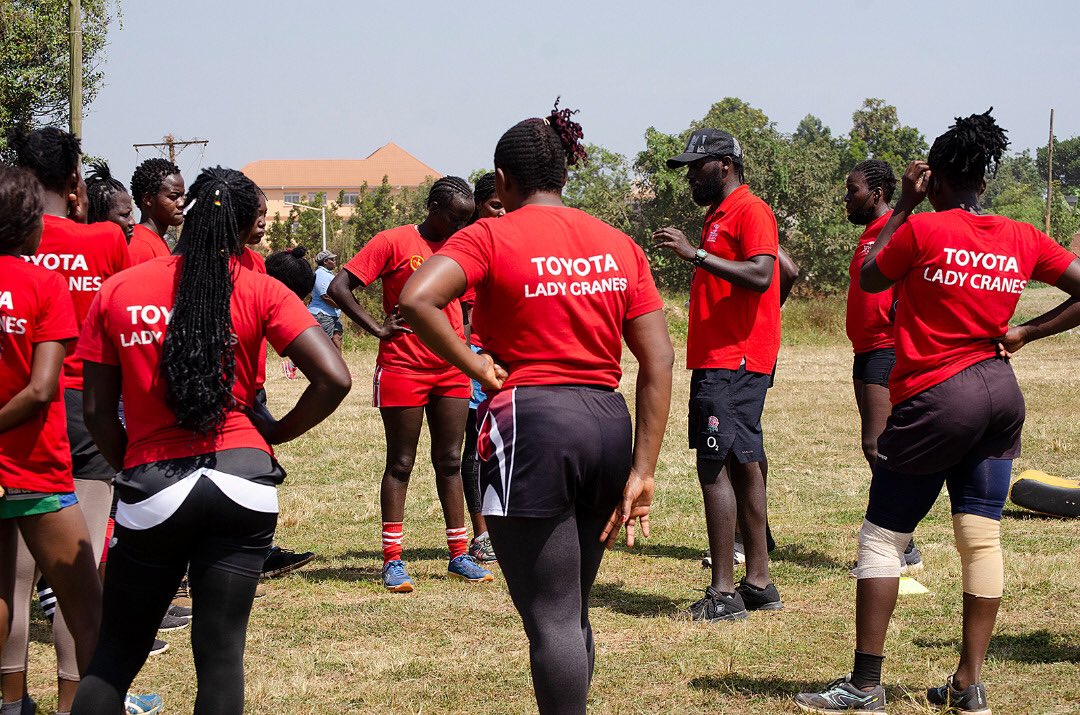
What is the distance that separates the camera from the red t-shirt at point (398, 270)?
6.81m

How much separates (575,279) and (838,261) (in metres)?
41.5

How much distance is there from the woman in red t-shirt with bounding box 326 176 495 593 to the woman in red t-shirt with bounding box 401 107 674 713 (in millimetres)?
3091

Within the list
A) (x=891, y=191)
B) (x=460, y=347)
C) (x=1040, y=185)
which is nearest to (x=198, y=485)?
(x=460, y=347)

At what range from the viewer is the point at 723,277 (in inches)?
231

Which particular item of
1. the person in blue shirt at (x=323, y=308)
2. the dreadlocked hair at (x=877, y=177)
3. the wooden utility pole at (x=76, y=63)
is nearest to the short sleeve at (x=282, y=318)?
the dreadlocked hair at (x=877, y=177)

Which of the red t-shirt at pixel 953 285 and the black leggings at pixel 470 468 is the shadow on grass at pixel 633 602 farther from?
the red t-shirt at pixel 953 285

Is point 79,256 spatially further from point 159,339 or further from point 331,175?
point 331,175

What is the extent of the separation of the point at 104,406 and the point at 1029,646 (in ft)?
14.2

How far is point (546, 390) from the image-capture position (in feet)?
11.7

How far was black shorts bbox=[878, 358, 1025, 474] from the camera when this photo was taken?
4.32 meters

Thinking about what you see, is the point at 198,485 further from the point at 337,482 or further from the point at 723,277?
the point at 337,482

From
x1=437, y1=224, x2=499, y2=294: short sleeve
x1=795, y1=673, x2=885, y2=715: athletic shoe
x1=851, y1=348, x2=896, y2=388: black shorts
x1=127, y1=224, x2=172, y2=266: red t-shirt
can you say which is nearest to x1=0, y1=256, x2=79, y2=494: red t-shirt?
x1=437, y1=224, x2=499, y2=294: short sleeve

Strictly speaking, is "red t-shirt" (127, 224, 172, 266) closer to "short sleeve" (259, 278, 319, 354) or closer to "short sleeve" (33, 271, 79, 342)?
"short sleeve" (33, 271, 79, 342)

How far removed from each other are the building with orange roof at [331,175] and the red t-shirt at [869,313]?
424ft
